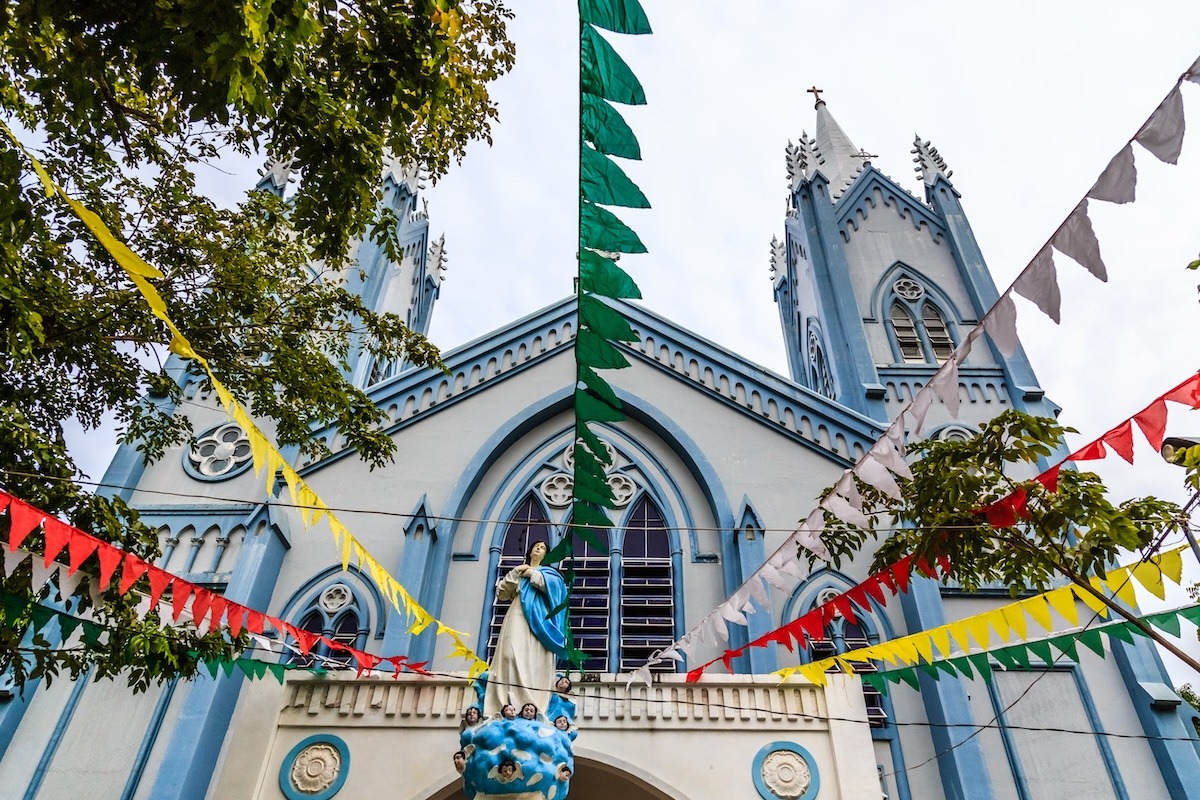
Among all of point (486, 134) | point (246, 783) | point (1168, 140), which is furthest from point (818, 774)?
point (486, 134)

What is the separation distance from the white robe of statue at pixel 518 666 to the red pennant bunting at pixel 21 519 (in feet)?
10.9

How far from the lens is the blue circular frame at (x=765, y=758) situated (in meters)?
7.94

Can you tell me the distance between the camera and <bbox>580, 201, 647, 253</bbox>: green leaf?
4.54m

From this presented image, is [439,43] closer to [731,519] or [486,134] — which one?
[486,134]

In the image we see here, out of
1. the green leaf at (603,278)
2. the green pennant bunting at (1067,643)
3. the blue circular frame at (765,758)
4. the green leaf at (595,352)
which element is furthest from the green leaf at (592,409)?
the blue circular frame at (765,758)

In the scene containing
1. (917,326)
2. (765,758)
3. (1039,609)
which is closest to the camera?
(1039,609)

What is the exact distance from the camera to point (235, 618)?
7.11 m

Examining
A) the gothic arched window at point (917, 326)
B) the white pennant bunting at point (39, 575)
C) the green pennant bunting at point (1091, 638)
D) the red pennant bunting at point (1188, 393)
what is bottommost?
the white pennant bunting at point (39, 575)

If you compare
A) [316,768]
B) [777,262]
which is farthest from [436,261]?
[316,768]

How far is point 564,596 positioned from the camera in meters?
7.41

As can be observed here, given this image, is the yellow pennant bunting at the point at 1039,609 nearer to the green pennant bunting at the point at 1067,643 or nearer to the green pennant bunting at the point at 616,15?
the green pennant bunting at the point at 1067,643

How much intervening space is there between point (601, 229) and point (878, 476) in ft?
8.01

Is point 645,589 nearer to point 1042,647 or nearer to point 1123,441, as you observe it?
point 1042,647

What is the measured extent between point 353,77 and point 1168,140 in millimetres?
5096
